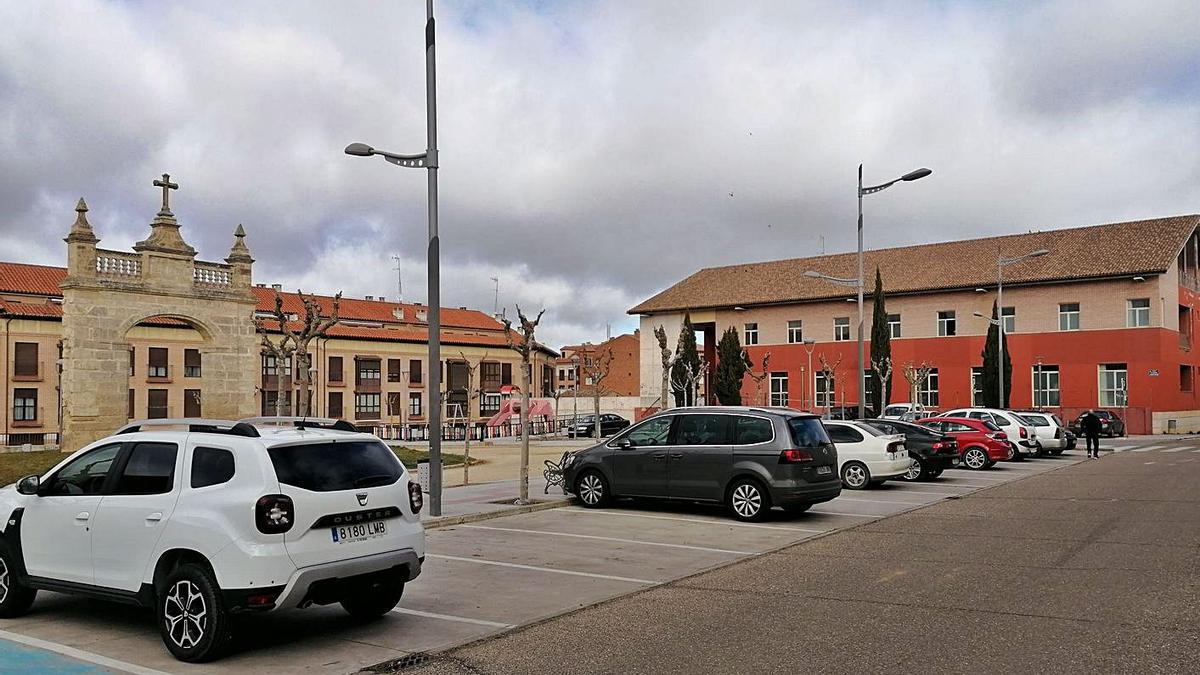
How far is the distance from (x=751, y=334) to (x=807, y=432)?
56.3m

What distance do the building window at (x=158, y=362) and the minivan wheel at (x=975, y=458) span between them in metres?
57.9

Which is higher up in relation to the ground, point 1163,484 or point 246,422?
point 246,422

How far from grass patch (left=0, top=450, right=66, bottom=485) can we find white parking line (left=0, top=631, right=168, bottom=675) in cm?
1900

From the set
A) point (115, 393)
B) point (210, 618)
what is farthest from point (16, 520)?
point (115, 393)

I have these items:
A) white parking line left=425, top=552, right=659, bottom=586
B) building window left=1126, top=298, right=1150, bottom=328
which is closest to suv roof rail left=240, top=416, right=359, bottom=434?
white parking line left=425, top=552, right=659, bottom=586

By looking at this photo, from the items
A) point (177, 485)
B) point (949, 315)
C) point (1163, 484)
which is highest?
point (949, 315)

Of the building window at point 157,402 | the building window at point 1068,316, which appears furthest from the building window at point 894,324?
the building window at point 157,402

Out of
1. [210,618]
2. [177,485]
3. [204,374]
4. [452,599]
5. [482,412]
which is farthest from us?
[482,412]

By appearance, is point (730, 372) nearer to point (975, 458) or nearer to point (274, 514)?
point (975, 458)

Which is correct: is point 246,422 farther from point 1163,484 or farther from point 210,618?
point 1163,484

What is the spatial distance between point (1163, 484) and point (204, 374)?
32228mm

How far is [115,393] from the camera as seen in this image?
36500 millimetres

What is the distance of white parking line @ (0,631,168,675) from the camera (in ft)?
22.7

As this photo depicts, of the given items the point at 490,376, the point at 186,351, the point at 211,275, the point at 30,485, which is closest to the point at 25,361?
the point at 186,351
